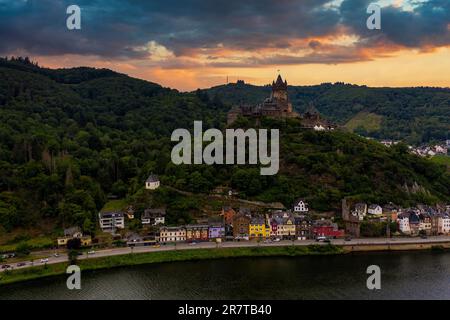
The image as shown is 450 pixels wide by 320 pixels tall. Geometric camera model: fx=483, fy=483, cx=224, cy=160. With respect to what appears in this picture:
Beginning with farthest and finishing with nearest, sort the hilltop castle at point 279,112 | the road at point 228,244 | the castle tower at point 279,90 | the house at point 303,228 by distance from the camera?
the castle tower at point 279,90, the hilltop castle at point 279,112, the house at point 303,228, the road at point 228,244

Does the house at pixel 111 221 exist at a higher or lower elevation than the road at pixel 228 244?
higher

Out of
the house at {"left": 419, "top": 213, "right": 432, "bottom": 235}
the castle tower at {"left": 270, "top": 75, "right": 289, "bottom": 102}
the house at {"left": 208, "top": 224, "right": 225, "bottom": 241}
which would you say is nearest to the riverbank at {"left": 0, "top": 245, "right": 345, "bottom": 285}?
the house at {"left": 208, "top": 224, "right": 225, "bottom": 241}

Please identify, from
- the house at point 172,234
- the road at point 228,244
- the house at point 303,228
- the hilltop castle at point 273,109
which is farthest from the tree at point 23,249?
the hilltop castle at point 273,109

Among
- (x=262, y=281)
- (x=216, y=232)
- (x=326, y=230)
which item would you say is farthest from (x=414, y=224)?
(x=262, y=281)

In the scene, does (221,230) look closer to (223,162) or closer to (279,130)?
(223,162)

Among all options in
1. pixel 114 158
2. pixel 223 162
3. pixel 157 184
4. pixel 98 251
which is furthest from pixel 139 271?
pixel 114 158

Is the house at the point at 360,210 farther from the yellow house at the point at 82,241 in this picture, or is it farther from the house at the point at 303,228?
the yellow house at the point at 82,241

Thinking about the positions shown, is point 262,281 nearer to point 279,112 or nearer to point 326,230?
point 326,230
